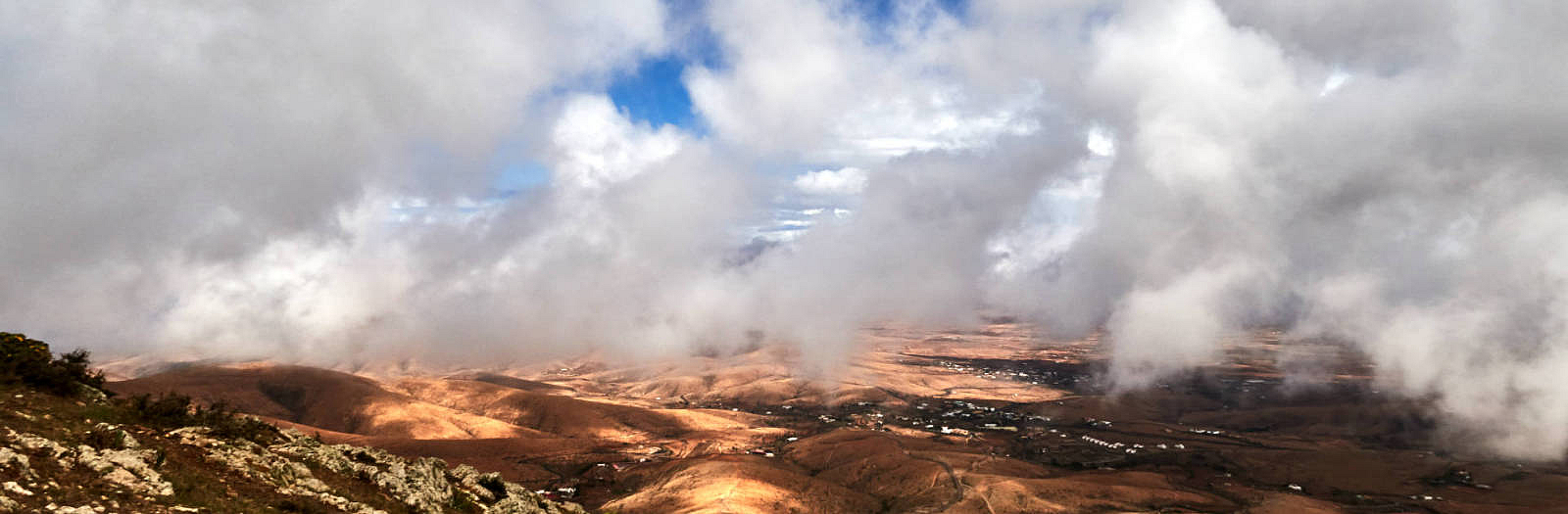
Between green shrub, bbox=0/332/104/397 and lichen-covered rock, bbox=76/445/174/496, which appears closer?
lichen-covered rock, bbox=76/445/174/496

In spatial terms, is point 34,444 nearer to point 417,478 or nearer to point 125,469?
point 125,469

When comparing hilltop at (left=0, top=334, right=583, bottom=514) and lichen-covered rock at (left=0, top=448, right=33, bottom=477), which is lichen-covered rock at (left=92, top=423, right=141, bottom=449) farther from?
lichen-covered rock at (left=0, top=448, right=33, bottom=477)

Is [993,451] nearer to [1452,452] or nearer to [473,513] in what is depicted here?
[1452,452]

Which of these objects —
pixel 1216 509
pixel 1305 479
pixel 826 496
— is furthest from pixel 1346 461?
pixel 826 496

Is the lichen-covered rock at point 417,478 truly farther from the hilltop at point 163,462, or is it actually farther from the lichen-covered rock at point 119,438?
the lichen-covered rock at point 119,438

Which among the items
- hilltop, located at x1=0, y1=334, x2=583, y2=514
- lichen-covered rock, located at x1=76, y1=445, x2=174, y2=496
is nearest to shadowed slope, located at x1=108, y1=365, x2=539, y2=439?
hilltop, located at x1=0, y1=334, x2=583, y2=514
